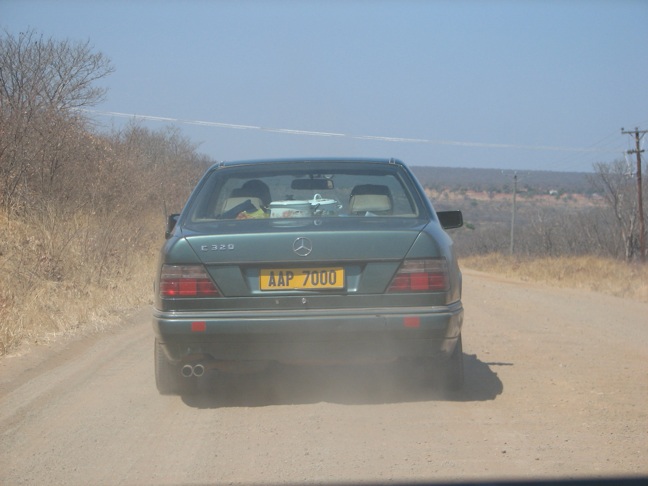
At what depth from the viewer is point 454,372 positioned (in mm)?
5371

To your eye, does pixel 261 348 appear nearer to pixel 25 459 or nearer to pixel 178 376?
pixel 178 376

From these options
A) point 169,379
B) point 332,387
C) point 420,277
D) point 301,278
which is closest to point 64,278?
point 169,379

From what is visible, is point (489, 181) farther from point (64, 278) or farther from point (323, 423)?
point (323, 423)

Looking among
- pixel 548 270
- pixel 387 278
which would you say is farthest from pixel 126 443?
pixel 548 270

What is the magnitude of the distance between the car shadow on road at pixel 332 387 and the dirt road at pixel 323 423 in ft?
0.05

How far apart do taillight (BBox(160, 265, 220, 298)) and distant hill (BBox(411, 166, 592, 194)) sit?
306 ft

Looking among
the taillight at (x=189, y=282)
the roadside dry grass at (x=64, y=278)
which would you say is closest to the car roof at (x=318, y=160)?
the taillight at (x=189, y=282)

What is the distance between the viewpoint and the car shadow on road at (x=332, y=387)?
538 cm

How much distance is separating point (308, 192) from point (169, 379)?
1.76 metres

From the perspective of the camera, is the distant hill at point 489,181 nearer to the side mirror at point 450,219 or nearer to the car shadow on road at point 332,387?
the side mirror at point 450,219

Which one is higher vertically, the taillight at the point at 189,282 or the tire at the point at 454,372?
the taillight at the point at 189,282

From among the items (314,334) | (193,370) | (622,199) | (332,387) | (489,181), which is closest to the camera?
(314,334)

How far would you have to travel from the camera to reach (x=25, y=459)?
4285mm

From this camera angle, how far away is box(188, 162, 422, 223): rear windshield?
5738 millimetres
